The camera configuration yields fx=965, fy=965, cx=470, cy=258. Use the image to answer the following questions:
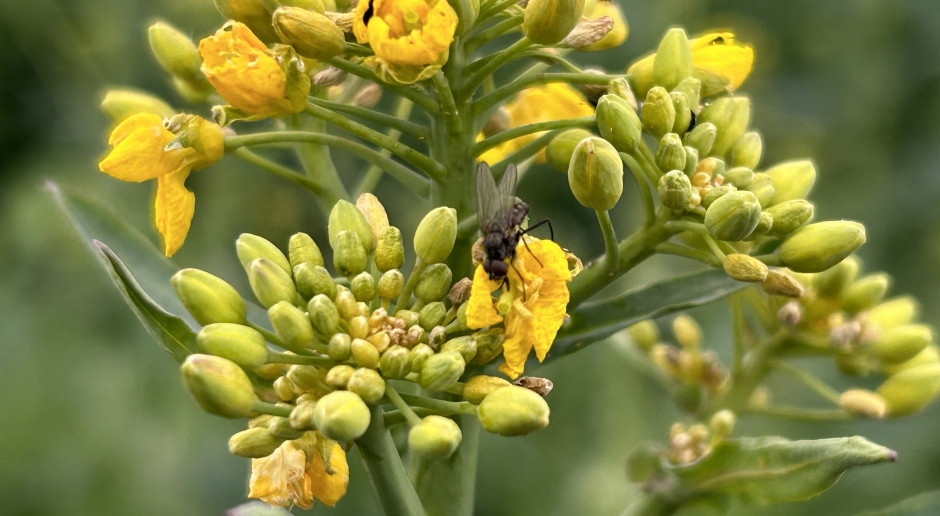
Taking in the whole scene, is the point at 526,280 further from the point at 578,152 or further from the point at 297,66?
the point at 297,66

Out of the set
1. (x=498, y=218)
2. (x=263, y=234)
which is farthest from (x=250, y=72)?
(x=263, y=234)

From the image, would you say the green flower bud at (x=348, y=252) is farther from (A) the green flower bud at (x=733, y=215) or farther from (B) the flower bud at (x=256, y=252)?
(A) the green flower bud at (x=733, y=215)

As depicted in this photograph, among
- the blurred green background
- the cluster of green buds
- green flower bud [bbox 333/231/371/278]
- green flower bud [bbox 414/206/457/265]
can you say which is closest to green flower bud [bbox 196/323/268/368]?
the cluster of green buds

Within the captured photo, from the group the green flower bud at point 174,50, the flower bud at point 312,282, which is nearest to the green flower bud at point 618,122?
the flower bud at point 312,282

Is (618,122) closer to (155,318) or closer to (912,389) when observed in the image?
(155,318)

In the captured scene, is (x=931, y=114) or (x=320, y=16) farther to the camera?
(x=931, y=114)

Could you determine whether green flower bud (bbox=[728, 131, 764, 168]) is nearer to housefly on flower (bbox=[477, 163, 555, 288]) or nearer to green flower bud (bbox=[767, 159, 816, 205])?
green flower bud (bbox=[767, 159, 816, 205])

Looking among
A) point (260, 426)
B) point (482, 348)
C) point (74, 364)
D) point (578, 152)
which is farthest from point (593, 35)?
point (74, 364)
